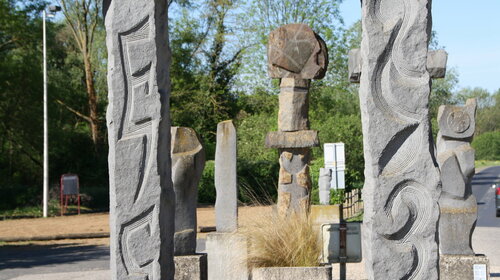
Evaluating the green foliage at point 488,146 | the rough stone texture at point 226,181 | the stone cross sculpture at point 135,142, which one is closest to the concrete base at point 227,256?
the rough stone texture at point 226,181

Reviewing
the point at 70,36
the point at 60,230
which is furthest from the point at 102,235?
the point at 70,36

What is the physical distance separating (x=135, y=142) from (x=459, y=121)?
567 cm

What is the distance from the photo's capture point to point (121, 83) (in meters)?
5.92

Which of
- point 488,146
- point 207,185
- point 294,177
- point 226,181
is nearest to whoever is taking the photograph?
point 226,181

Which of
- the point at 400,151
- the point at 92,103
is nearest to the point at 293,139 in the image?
the point at 400,151

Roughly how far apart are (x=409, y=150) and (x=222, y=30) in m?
30.8

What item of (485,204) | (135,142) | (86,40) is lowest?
(485,204)

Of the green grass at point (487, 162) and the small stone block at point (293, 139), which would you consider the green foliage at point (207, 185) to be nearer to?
the small stone block at point (293, 139)

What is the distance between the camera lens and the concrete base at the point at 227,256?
848 cm

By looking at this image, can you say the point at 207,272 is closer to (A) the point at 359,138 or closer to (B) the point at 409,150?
(B) the point at 409,150

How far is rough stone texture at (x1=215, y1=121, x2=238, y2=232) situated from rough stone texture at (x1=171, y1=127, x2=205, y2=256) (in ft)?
1.82

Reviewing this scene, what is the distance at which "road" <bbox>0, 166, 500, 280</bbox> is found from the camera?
12.0 meters

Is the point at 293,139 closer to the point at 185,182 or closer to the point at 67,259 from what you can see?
the point at 185,182

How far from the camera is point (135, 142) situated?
5.88m
